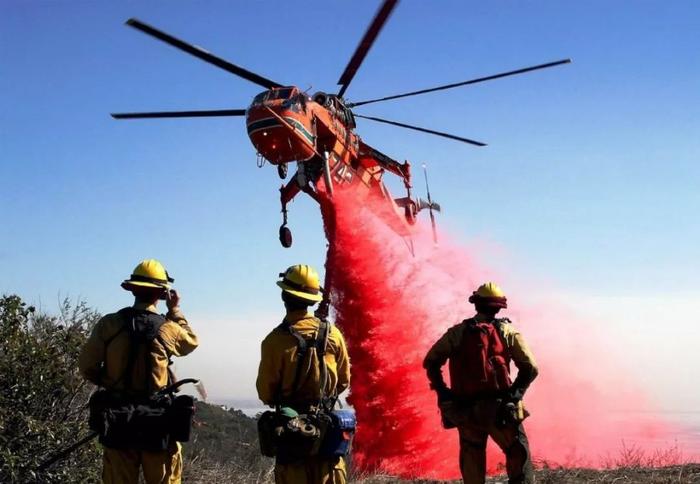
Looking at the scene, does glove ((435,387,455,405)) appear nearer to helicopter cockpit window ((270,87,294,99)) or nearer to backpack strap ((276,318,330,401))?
backpack strap ((276,318,330,401))

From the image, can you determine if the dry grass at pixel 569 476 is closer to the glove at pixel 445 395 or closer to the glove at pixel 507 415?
the glove at pixel 507 415

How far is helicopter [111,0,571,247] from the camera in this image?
14656 mm

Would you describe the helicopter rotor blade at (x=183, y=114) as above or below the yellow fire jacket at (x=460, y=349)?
above

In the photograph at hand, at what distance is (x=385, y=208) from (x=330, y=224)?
7.25ft

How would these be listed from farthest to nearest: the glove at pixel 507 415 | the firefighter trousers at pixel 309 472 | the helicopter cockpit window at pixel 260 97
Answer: the helicopter cockpit window at pixel 260 97
the glove at pixel 507 415
the firefighter trousers at pixel 309 472

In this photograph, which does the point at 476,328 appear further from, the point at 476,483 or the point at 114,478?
the point at 114,478

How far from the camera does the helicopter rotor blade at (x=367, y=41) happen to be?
42.7 feet

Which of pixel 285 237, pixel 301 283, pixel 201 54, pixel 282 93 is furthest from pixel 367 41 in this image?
pixel 301 283

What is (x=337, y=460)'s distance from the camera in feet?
17.2

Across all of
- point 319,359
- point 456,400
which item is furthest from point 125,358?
point 456,400

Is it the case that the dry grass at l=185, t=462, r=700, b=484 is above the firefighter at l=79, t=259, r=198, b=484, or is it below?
below

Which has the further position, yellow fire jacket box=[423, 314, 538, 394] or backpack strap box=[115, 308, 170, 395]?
yellow fire jacket box=[423, 314, 538, 394]

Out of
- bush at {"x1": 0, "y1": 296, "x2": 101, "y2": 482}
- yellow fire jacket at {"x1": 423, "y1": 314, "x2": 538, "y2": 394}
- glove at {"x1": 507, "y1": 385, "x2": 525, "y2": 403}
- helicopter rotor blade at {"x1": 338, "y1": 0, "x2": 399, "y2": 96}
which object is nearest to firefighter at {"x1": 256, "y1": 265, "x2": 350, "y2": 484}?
yellow fire jacket at {"x1": 423, "y1": 314, "x2": 538, "y2": 394}

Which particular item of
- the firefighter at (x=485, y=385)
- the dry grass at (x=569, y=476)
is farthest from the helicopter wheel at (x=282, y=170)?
the firefighter at (x=485, y=385)
